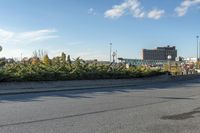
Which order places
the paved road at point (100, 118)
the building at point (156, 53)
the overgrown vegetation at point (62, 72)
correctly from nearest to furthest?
the paved road at point (100, 118)
the overgrown vegetation at point (62, 72)
the building at point (156, 53)

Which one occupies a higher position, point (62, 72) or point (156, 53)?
point (156, 53)

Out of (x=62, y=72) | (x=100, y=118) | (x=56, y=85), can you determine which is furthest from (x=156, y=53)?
(x=100, y=118)

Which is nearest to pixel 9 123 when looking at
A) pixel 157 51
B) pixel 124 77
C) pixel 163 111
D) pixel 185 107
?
pixel 163 111

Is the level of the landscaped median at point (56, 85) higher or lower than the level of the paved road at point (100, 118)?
higher

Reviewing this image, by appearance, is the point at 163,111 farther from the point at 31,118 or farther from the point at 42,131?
the point at 42,131

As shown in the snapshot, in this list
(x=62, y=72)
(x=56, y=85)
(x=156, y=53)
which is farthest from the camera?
(x=156, y=53)

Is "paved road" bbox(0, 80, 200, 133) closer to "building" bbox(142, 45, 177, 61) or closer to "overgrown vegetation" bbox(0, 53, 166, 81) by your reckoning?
"overgrown vegetation" bbox(0, 53, 166, 81)

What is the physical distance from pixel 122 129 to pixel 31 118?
3.21 metres

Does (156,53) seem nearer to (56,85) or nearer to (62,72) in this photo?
(62,72)

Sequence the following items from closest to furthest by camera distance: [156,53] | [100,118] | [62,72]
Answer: [100,118] → [62,72] → [156,53]

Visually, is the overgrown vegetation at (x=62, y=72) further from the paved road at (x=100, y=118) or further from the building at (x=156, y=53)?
the building at (x=156, y=53)

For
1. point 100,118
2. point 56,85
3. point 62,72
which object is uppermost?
point 62,72

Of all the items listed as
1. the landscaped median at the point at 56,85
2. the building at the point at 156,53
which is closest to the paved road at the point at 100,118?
the landscaped median at the point at 56,85

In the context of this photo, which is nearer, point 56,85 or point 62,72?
point 56,85
